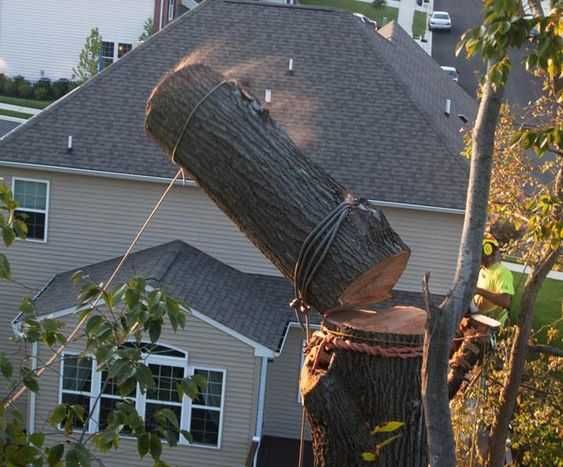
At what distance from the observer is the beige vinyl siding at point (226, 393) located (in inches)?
592

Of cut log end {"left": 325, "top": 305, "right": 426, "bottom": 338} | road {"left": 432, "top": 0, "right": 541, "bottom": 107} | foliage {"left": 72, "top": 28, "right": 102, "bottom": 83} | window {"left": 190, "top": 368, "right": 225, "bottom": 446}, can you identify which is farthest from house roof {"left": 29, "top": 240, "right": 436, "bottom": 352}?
foliage {"left": 72, "top": 28, "right": 102, "bottom": 83}

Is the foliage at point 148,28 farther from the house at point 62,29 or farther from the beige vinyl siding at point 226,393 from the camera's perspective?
the beige vinyl siding at point 226,393

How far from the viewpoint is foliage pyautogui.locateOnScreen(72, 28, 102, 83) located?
120 feet

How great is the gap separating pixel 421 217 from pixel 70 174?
5827 millimetres

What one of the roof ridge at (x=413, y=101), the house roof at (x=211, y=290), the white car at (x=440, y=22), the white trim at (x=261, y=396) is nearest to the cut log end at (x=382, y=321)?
the house roof at (x=211, y=290)

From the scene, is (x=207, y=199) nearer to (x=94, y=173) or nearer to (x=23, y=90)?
(x=94, y=173)

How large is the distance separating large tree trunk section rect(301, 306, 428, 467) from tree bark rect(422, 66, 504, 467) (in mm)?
151

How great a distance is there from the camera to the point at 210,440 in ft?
50.9

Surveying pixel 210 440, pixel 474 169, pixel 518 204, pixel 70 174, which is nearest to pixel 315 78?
pixel 70 174

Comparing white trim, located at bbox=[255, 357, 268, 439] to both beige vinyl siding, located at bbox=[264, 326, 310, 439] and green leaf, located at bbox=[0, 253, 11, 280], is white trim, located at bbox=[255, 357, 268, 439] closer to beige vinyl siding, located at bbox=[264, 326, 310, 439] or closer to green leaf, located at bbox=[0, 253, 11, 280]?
beige vinyl siding, located at bbox=[264, 326, 310, 439]

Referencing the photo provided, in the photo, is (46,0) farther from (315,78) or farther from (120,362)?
(120,362)

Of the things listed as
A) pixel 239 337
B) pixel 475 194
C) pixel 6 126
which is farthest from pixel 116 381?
pixel 6 126

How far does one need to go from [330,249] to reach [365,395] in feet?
2.04

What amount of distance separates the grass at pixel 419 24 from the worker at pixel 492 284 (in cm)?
4247
